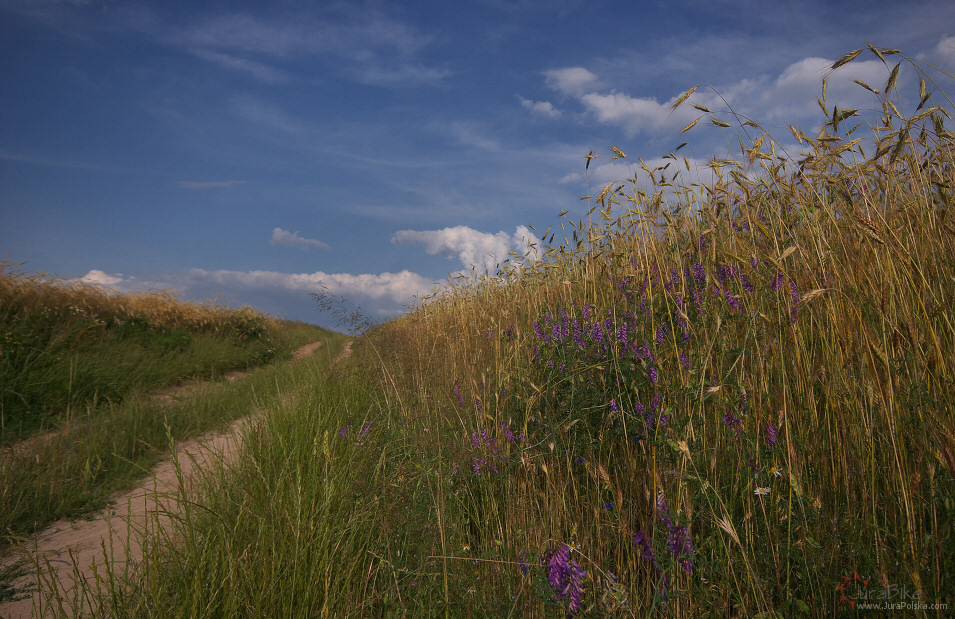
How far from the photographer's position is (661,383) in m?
2.11

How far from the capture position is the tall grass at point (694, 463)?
161 centimetres

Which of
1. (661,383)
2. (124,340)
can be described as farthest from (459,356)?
(124,340)

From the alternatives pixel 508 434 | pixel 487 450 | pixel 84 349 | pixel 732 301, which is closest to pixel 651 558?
pixel 508 434

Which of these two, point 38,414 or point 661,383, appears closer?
point 661,383

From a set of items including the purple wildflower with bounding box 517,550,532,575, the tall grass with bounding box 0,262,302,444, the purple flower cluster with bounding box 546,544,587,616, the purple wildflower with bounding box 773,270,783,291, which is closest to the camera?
the purple flower cluster with bounding box 546,544,587,616

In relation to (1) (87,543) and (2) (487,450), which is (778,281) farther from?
(1) (87,543)

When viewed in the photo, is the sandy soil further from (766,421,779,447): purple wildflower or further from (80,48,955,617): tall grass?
(766,421,779,447): purple wildflower

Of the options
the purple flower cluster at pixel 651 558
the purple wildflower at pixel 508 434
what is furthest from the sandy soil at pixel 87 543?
the purple flower cluster at pixel 651 558

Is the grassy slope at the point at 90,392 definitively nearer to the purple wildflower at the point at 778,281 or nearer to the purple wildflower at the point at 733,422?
A: the purple wildflower at the point at 733,422

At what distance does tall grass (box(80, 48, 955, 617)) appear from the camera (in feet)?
5.27

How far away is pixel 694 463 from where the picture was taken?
6.01 ft

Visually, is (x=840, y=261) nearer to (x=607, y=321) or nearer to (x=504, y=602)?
(x=607, y=321)

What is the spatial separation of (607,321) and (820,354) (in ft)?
3.46

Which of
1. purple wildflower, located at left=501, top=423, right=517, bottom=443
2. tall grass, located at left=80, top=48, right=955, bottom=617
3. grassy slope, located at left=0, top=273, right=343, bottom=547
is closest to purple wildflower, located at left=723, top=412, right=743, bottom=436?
tall grass, located at left=80, top=48, right=955, bottom=617
